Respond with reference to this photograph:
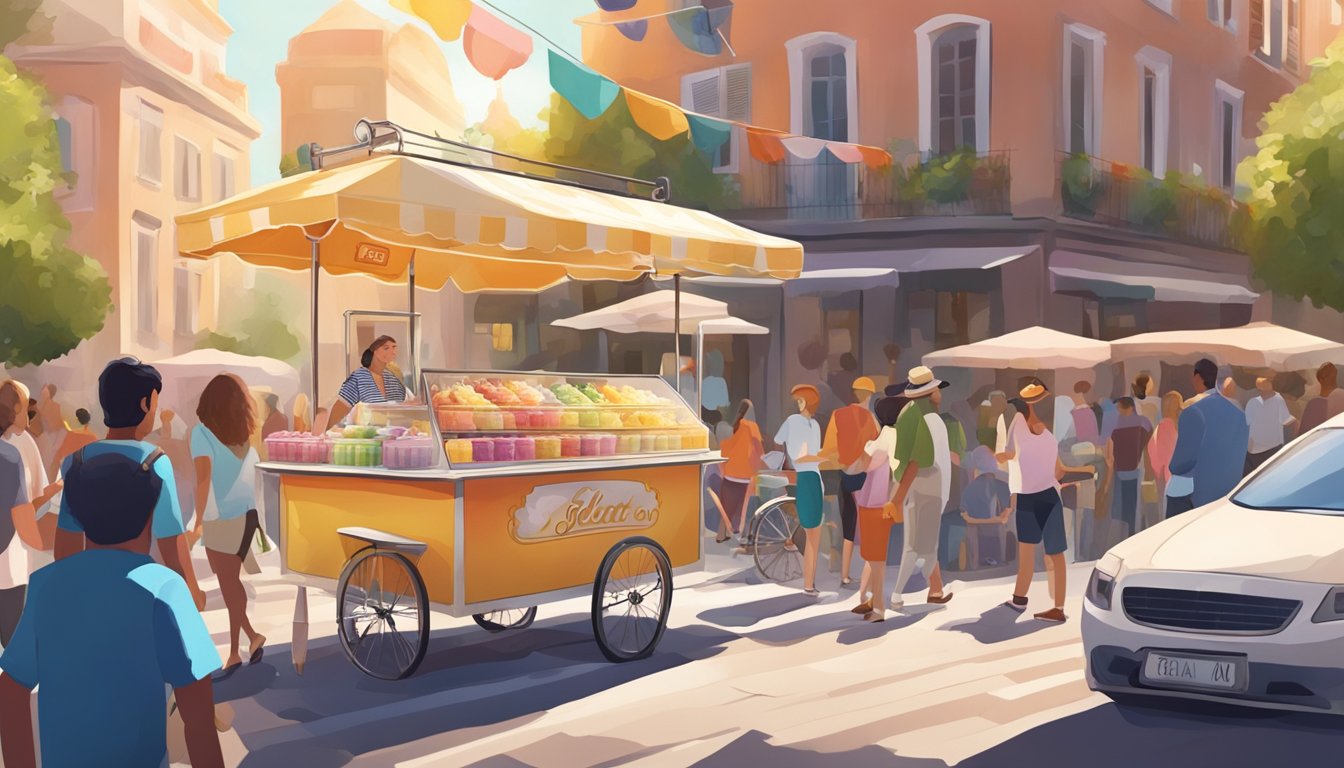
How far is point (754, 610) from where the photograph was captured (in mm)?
10914

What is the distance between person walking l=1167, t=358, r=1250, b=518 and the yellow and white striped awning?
361 cm

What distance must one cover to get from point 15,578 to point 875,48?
1882 cm

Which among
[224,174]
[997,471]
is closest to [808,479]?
[997,471]

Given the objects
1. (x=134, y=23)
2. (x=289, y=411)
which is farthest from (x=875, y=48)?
(x=289, y=411)

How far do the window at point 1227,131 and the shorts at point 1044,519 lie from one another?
20074mm

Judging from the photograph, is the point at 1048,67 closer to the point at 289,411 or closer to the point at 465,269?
the point at 465,269

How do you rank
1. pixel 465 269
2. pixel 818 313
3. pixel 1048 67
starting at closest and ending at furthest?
pixel 465 269, pixel 1048 67, pixel 818 313

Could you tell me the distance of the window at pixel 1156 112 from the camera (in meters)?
25.0

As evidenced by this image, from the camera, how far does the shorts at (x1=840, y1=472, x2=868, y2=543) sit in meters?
11.6

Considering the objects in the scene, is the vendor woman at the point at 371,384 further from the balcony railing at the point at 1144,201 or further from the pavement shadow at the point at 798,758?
the balcony railing at the point at 1144,201

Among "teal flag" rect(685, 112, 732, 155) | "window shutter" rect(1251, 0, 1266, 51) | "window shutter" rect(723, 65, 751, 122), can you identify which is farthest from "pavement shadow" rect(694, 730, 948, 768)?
"window shutter" rect(1251, 0, 1266, 51)

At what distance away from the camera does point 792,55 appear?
23.7 m

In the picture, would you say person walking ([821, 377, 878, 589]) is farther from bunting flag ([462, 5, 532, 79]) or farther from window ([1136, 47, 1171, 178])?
window ([1136, 47, 1171, 178])

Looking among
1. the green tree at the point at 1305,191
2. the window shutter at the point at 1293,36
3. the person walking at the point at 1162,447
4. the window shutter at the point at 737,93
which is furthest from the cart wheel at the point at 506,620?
the window shutter at the point at 1293,36
